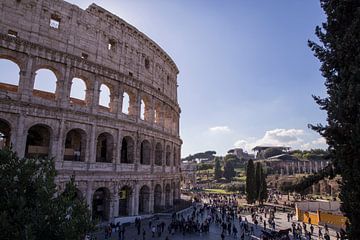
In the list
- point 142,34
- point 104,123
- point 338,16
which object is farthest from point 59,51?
point 338,16

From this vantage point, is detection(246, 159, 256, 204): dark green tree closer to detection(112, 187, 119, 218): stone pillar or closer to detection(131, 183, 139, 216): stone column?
detection(131, 183, 139, 216): stone column

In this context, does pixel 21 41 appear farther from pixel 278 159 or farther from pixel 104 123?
pixel 278 159

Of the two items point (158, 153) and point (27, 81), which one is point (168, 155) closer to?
point (158, 153)

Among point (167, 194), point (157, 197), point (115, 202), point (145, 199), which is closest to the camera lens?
point (115, 202)

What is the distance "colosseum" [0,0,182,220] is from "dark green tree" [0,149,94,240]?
439 inches

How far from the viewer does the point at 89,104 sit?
20797 mm

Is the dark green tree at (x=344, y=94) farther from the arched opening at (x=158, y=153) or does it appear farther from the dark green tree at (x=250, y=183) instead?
the dark green tree at (x=250, y=183)

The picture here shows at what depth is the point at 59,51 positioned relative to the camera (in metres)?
19.2

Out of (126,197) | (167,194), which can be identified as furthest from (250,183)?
(126,197)

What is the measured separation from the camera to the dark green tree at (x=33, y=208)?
20.3 feet

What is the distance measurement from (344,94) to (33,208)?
9.11 meters

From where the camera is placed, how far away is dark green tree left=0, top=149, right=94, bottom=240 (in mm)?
6184

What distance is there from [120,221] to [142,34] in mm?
17774

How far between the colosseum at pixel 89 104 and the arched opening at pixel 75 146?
79 mm
